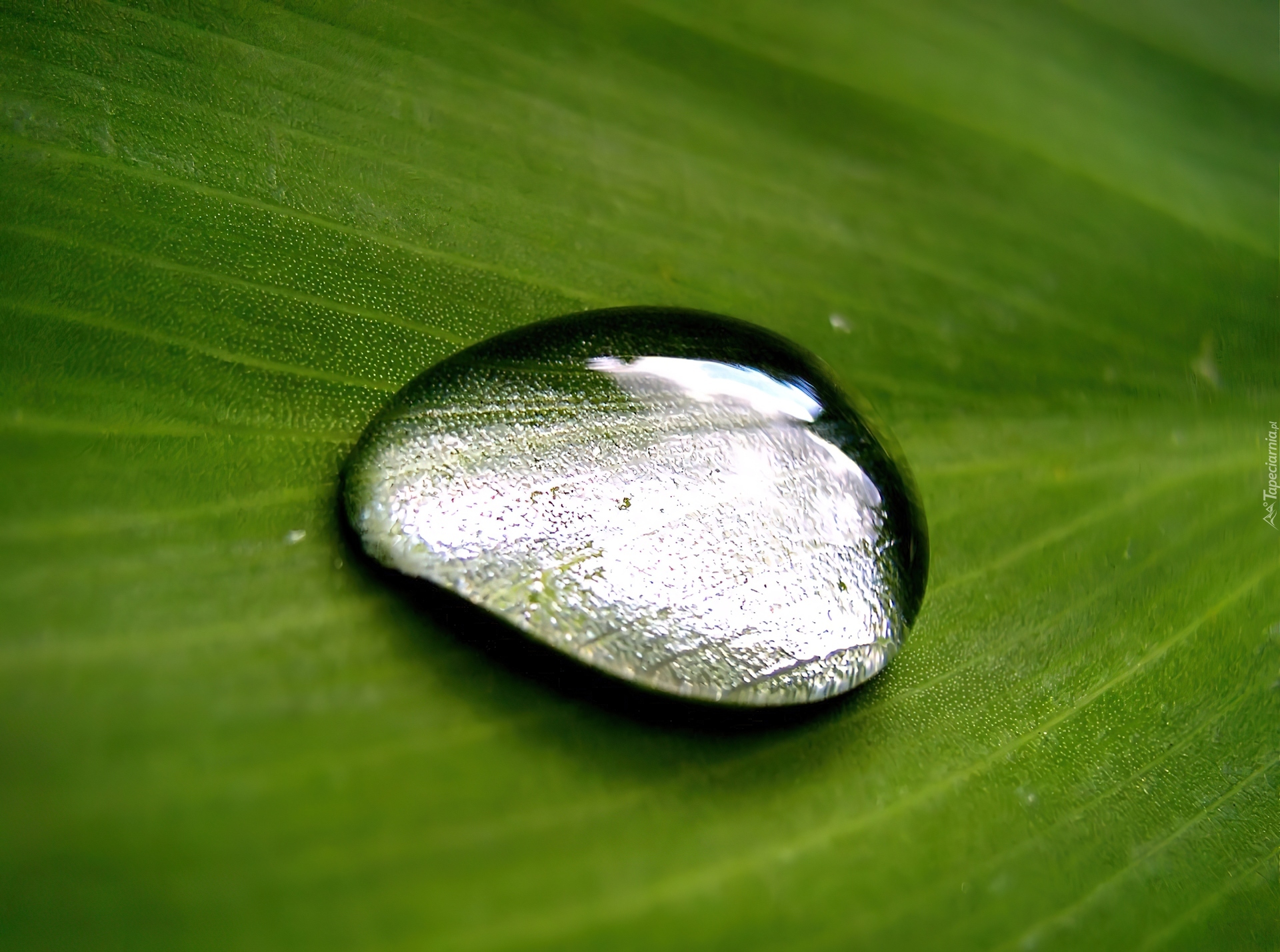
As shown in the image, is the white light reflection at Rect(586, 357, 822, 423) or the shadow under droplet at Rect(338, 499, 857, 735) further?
the white light reflection at Rect(586, 357, 822, 423)

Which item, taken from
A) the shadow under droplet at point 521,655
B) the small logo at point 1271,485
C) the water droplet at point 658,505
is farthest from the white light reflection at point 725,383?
the small logo at point 1271,485

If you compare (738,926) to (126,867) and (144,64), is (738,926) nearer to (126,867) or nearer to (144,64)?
(126,867)

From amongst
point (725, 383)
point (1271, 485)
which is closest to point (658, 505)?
point (725, 383)

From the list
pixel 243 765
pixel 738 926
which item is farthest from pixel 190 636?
pixel 738 926

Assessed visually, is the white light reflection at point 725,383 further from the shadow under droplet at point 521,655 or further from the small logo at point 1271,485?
the small logo at point 1271,485

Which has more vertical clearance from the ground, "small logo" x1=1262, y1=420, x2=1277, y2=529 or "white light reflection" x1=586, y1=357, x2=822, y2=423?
"small logo" x1=1262, y1=420, x2=1277, y2=529

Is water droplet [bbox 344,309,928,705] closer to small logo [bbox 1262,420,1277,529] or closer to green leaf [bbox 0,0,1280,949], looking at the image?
green leaf [bbox 0,0,1280,949]

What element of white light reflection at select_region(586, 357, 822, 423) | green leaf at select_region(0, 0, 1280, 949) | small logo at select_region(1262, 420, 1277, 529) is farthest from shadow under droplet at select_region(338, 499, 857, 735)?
small logo at select_region(1262, 420, 1277, 529)
